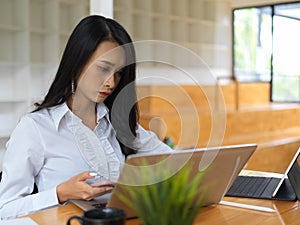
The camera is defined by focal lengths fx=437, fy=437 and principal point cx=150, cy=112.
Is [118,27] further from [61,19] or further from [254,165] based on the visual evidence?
[61,19]

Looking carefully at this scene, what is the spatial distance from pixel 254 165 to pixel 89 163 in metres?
3.48

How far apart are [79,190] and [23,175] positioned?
0.86 ft

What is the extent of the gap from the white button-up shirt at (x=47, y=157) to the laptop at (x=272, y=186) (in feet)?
1.39

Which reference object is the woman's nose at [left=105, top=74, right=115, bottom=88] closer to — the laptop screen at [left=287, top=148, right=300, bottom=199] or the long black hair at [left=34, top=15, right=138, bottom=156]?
the long black hair at [left=34, top=15, right=138, bottom=156]

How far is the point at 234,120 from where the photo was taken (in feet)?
19.1

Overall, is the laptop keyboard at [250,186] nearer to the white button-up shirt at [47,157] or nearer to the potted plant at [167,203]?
the white button-up shirt at [47,157]

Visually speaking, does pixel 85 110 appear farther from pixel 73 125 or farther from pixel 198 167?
pixel 198 167

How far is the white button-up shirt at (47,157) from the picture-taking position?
1.35m

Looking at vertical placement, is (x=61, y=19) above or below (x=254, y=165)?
above

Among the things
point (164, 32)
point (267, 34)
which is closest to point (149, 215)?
point (164, 32)

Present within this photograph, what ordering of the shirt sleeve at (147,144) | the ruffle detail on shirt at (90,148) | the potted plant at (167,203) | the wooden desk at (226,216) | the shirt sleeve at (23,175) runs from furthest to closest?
the shirt sleeve at (147,144)
the ruffle detail on shirt at (90,148)
the shirt sleeve at (23,175)
the wooden desk at (226,216)
the potted plant at (167,203)

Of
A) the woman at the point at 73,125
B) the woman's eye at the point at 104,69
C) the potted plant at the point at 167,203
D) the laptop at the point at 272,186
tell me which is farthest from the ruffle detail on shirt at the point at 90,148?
the potted plant at the point at 167,203

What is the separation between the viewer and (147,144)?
168 centimetres

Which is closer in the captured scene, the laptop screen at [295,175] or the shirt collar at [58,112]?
the laptop screen at [295,175]
